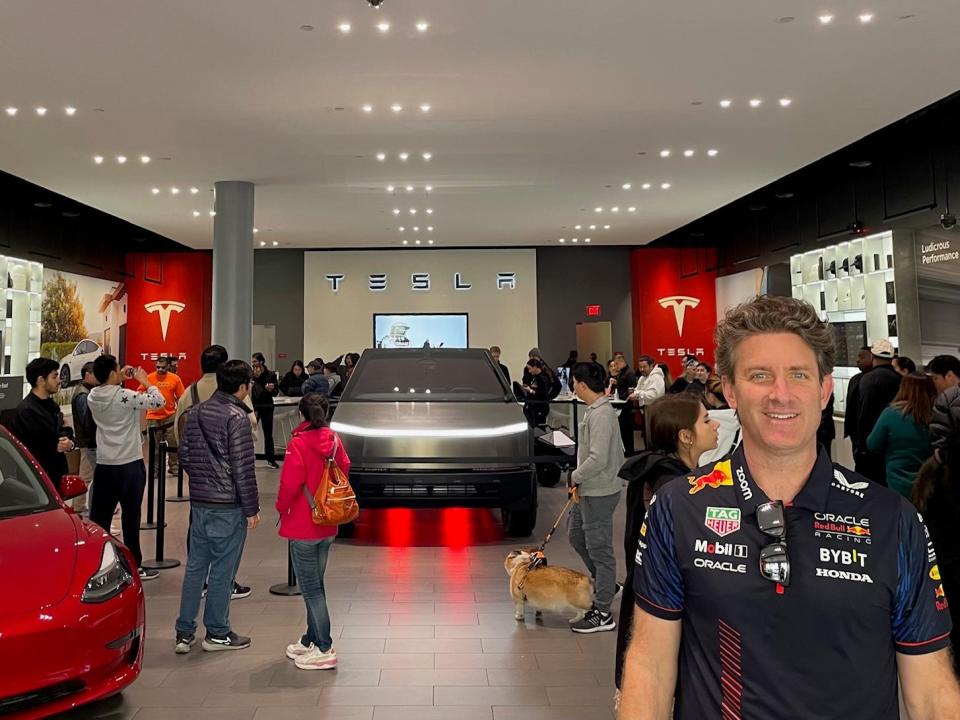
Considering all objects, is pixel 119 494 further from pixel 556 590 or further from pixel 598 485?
pixel 598 485

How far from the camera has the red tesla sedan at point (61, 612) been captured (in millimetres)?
2691

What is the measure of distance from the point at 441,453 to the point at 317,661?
238 cm

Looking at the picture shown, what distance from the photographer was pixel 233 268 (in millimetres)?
11055

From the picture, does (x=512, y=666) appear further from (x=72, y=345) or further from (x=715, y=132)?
(x=72, y=345)

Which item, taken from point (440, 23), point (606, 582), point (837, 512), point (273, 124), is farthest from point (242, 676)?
point (273, 124)

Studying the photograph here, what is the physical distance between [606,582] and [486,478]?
1691 millimetres

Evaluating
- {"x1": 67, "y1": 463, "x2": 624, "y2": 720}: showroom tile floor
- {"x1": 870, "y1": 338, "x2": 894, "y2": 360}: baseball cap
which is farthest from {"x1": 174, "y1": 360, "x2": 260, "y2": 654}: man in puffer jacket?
{"x1": 870, "y1": 338, "x2": 894, "y2": 360}: baseball cap

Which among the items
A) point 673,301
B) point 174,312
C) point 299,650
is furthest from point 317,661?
point 174,312

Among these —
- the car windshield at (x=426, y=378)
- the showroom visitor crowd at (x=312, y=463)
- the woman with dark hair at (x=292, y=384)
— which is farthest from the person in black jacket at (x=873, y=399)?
the woman with dark hair at (x=292, y=384)

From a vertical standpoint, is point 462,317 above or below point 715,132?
below

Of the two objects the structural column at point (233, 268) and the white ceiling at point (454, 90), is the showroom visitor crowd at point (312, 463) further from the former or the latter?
the structural column at point (233, 268)

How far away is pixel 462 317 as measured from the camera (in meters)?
19.4

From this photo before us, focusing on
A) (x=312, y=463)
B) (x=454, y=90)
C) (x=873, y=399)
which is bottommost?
(x=312, y=463)

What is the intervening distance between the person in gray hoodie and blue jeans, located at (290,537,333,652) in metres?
1.47
